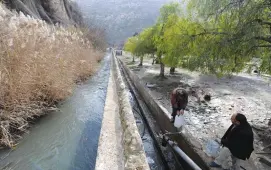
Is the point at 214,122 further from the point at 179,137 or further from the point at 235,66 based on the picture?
A: the point at 179,137

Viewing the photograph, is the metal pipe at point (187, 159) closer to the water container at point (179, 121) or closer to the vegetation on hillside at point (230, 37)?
the water container at point (179, 121)

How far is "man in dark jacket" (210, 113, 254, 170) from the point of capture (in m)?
3.40

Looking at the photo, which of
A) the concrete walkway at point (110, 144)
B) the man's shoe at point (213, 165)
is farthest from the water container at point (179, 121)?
the concrete walkway at point (110, 144)

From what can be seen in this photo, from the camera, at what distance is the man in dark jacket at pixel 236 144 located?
134 inches

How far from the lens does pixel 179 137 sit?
502 centimetres

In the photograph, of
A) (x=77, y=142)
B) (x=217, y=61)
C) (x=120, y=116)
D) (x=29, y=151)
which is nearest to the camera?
(x=29, y=151)

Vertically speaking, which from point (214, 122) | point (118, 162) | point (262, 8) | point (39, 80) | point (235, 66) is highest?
point (262, 8)

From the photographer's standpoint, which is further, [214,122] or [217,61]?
[214,122]

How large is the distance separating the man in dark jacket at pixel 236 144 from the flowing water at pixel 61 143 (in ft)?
8.17

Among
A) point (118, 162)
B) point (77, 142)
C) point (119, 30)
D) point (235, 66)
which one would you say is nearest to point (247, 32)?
point (235, 66)

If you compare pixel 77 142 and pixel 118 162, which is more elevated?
pixel 118 162

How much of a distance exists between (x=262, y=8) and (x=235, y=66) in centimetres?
202

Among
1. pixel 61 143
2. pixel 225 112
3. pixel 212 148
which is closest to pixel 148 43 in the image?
pixel 225 112

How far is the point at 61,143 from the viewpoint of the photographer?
4375 mm
